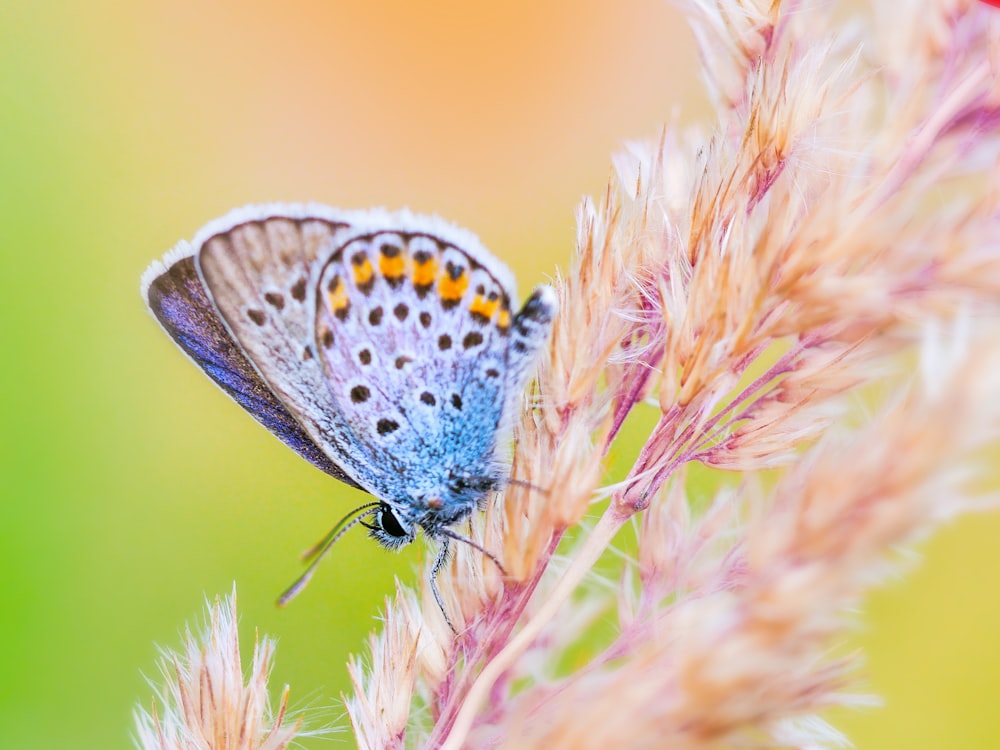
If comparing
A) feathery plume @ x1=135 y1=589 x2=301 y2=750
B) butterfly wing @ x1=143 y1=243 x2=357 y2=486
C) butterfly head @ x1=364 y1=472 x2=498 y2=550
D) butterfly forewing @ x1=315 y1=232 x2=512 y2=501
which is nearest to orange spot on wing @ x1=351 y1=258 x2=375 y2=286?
butterfly forewing @ x1=315 y1=232 x2=512 y2=501

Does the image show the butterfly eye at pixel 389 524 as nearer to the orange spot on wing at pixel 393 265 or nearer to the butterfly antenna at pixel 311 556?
the butterfly antenna at pixel 311 556

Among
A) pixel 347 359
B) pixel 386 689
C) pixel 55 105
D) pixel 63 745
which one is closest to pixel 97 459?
pixel 63 745

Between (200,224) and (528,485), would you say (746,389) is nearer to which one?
(528,485)

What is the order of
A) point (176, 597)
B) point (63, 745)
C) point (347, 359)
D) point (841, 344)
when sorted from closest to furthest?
point (841, 344), point (347, 359), point (63, 745), point (176, 597)

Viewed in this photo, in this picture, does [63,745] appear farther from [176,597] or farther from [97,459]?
[97,459]

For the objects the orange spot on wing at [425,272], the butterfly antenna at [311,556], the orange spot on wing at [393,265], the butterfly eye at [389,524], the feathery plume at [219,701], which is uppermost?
the orange spot on wing at [393,265]

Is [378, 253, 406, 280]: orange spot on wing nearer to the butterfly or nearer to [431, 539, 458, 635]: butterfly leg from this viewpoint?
the butterfly

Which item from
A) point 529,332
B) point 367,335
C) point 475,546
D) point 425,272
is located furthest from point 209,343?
point 475,546

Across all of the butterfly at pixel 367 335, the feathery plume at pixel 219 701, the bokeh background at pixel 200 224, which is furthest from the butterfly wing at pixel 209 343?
the bokeh background at pixel 200 224
